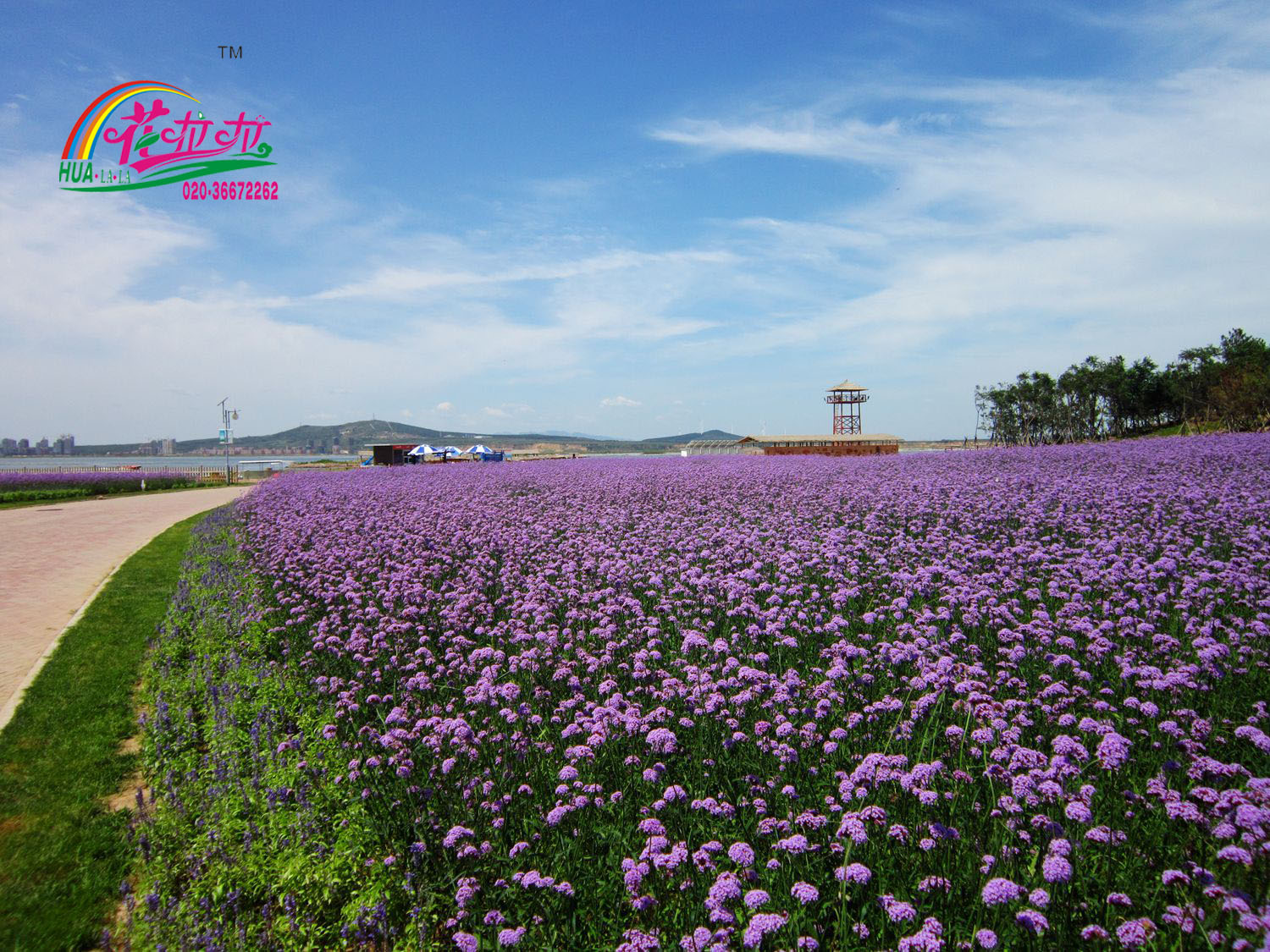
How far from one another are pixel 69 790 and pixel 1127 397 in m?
64.7

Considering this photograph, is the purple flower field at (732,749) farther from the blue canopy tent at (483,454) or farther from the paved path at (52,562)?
the blue canopy tent at (483,454)

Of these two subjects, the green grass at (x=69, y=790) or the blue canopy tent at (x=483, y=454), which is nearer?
the green grass at (x=69, y=790)

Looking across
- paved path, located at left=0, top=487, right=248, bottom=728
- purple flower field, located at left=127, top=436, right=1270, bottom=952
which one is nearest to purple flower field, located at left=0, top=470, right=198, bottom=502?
paved path, located at left=0, top=487, right=248, bottom=728

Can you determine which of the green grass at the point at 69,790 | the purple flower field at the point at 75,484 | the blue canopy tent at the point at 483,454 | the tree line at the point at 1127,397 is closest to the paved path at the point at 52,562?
the green grass at the point at 69,790

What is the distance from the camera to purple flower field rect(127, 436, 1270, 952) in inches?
99.0

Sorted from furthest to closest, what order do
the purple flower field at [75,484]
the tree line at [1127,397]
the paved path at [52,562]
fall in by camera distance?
the tree line at [1127,397] < the purple flower field at [75,484] < the paved path at [52,562]

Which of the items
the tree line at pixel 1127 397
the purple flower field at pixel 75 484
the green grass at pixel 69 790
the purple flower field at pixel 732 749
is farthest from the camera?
the tree line at pixel 1127 397

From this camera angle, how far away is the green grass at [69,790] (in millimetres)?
3543

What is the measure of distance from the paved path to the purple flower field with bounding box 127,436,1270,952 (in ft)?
5.96

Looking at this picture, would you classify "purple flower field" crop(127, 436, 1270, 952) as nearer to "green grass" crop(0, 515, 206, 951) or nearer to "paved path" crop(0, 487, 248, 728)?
"green grass" crop(0, 515, 206, 951)

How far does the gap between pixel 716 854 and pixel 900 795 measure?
957mm

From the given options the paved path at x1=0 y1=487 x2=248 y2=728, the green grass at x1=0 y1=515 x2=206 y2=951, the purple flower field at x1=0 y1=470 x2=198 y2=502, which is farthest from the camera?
the purple flower field at x1=0 y1=470 x2=198 y2=502

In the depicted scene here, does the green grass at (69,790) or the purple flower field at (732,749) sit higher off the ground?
the purple flower field at (732,749)

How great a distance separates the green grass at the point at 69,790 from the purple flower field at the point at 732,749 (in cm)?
28
